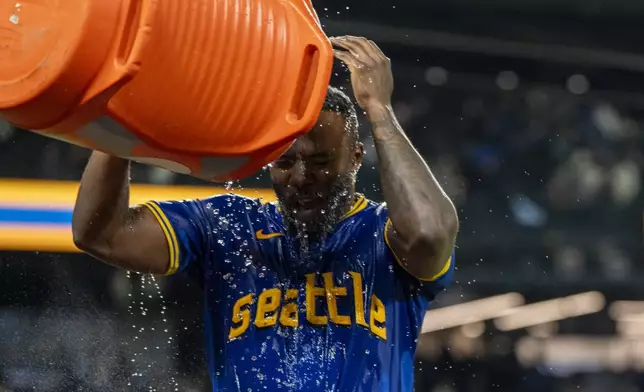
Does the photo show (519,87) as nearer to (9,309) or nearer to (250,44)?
(9,309)

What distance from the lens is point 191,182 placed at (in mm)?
3559

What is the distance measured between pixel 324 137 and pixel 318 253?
219mm

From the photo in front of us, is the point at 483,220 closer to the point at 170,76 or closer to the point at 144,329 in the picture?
the point at 144,329

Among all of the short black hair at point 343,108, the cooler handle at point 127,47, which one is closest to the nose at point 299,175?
the short black hair at point 343,108

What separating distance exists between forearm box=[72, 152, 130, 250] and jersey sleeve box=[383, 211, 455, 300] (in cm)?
48

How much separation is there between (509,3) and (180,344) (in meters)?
3.07

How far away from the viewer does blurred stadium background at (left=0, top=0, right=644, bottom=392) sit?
328 centimetres

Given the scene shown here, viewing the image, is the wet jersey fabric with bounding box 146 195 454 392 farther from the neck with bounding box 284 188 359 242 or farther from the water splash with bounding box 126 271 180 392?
the water splash with bounding box 126 271 180 392

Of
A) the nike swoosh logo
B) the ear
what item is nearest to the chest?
the nike swoosh logo

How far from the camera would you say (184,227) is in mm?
1681

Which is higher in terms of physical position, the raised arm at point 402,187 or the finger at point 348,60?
the finger at point 348,60

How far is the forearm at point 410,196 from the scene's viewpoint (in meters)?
1.53

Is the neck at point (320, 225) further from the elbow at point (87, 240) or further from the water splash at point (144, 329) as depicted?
the water splash at point (144, 329)

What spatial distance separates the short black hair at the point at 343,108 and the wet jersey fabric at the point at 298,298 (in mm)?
154
